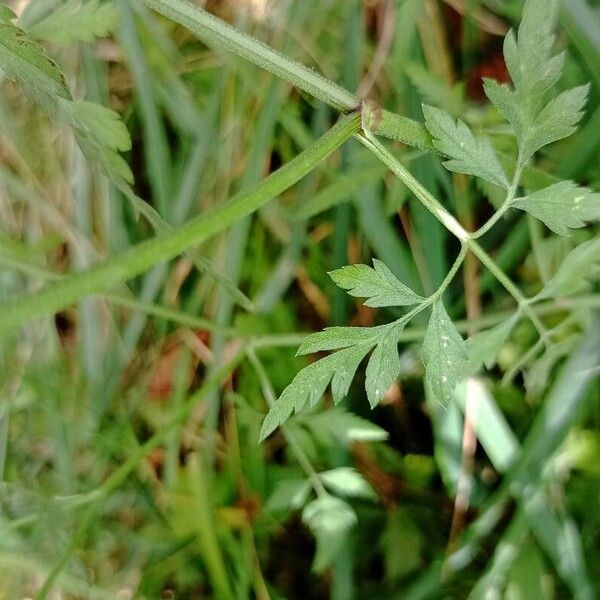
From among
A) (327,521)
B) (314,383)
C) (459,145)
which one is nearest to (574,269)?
(459,145)

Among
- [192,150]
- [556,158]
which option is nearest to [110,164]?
[192,150]

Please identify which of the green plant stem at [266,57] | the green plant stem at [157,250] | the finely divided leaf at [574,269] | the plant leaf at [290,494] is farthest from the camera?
the plant leaf at [290,494]

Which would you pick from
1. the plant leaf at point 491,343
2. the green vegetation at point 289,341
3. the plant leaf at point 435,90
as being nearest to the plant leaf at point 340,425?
the green vegetation at point 289,341

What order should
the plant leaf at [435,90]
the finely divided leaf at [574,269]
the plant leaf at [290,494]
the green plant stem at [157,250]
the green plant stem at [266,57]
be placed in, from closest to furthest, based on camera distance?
the green plant stem at [157,250] < the green plant stem at [266,57] < the finely divided leaf at [574,269] < the plant leaf at [435,90] < the plant leaf at [290,494]

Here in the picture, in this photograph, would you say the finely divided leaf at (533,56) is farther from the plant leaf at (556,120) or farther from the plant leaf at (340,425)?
the plant leaf at (340,425)

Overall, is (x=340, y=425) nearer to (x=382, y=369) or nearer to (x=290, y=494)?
(x=290, y=494)

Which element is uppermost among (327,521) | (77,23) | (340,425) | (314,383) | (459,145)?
(77,23)

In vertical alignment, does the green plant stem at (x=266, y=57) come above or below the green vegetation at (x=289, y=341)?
above
